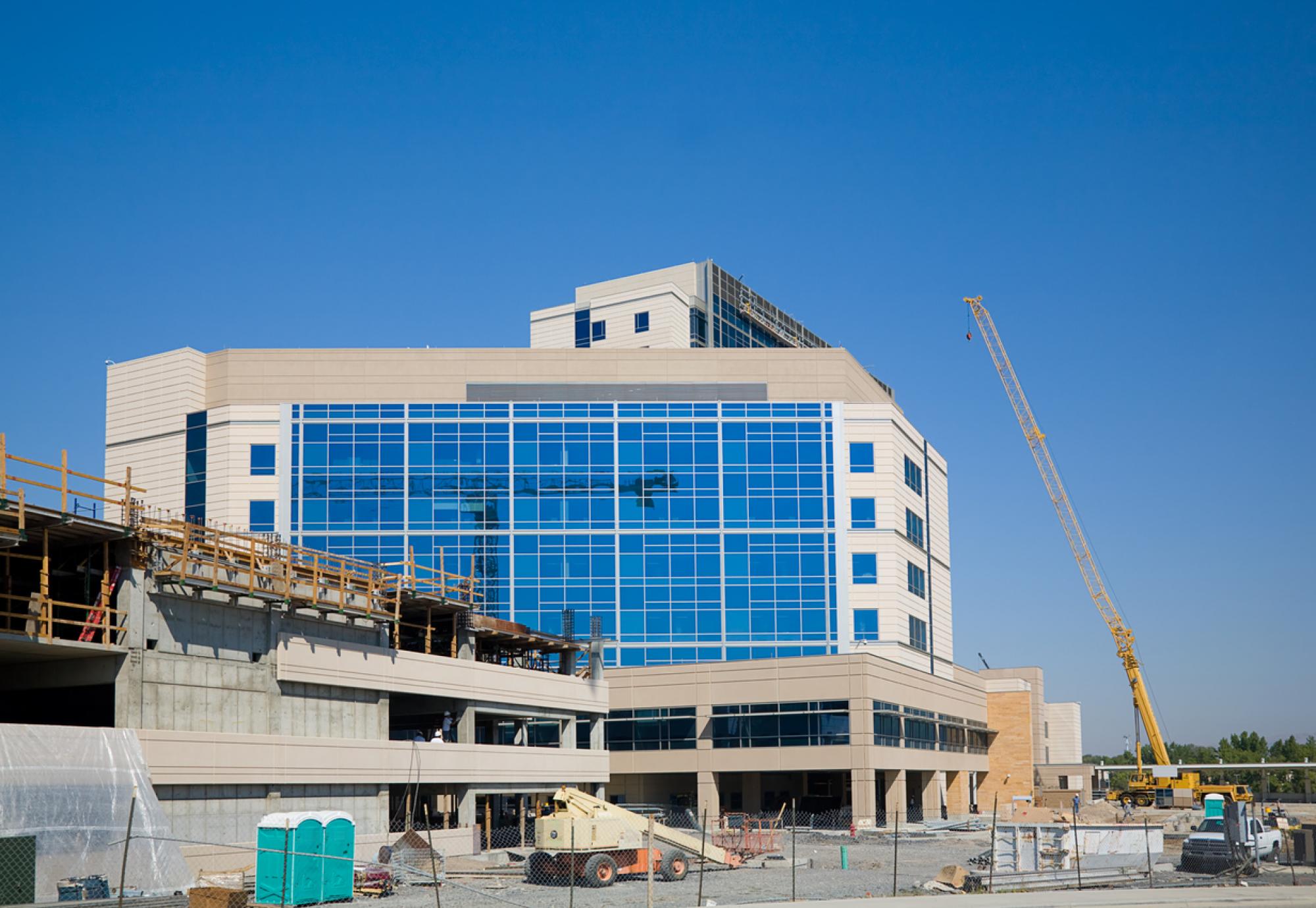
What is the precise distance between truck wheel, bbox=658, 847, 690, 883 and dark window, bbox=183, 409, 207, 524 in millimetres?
56934

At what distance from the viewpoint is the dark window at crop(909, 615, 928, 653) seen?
314ft

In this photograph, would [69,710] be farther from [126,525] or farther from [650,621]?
[650,621]

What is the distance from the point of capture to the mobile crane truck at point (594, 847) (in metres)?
39.2

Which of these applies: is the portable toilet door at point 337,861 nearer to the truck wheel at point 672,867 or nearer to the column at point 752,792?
the truck wheel at point 672,867

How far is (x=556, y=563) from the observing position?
8900 centimetres

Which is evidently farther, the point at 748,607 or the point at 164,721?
the point at 748,607

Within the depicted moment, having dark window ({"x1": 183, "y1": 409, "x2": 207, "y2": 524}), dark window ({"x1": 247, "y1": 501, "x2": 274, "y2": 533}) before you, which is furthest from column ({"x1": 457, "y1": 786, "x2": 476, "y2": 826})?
dark window ({"x1": 183, "y1": 409, "x2": 207, "y2": 524})

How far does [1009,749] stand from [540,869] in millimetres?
77679

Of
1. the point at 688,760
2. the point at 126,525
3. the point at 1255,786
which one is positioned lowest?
the point at 1255,786

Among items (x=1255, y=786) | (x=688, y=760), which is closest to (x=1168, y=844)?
(x=688, y=760)

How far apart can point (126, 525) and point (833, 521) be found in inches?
2304

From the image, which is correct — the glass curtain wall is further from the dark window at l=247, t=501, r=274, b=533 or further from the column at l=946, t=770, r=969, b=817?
the column at l=946, t=770, r=969, b=817

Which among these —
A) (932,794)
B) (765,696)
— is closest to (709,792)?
(765,696)

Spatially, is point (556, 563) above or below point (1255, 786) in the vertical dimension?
above
